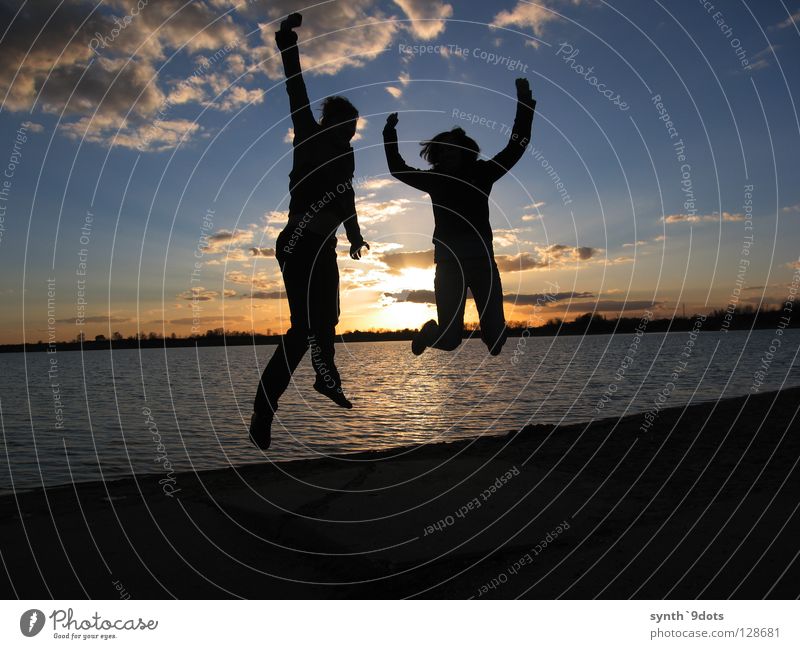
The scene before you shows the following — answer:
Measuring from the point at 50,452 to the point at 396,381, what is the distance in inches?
2095

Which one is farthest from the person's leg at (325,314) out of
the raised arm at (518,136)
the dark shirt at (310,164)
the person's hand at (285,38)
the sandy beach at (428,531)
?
the sandy beach at (428,531)

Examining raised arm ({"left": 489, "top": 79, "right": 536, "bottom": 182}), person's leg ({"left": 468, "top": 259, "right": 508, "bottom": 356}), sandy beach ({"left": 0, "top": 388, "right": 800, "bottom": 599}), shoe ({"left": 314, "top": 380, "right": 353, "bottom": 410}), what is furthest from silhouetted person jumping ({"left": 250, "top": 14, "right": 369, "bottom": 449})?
sandy beach ({"left": 0, "top": 388, "right": 800, "bottom": 599})

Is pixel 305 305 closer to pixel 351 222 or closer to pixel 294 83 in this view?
pixel 351 222

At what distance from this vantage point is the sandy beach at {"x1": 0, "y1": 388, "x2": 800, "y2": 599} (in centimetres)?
900

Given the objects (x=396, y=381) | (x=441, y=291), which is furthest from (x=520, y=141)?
(x=396, y=381)

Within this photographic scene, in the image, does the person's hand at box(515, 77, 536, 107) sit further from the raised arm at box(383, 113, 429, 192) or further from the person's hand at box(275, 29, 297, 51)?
the person's hand at box(275, 29, 297, 51)

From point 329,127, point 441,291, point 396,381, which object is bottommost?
point 396,381

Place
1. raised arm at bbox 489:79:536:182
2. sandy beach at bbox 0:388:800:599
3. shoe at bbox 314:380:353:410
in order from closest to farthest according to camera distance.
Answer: shoe at bbox 314:380:353:410 → raised arm at bbox 489:79:536:182 → sandy beach at bbox 0:388:800:599

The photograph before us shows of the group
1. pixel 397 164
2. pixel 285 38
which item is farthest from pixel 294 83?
pixel 397 164

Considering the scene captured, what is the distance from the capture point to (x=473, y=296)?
6520mm

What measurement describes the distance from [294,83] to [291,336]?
2.27 metres

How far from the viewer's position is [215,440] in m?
33.1

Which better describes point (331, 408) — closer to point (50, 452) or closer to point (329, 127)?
point (50, 452)

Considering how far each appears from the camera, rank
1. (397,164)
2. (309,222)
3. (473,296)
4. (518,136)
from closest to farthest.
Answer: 1. (309,222)
2. (518,136)
3. (397,164)
4. (473,296)
